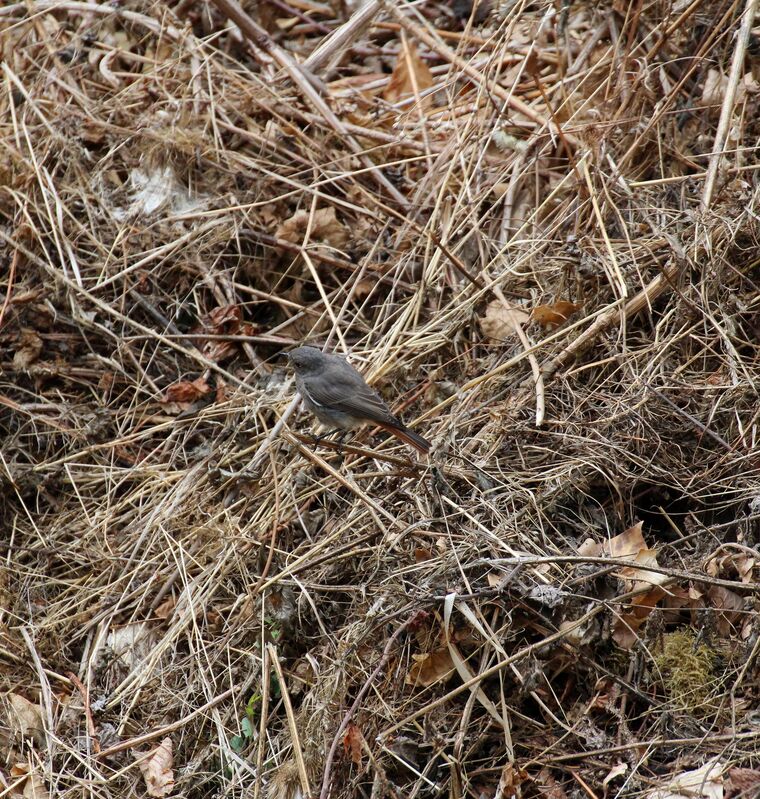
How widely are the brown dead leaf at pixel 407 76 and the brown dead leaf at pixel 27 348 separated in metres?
2.68

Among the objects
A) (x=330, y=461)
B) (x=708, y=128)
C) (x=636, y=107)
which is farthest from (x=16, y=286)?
(x=708, y=128)

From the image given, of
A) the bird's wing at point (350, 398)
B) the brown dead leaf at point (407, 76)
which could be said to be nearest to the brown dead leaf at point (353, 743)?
the bird's wing at point (350, 398)

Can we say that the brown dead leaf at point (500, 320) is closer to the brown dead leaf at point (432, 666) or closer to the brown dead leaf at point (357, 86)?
the brown dead leaf at point (432, 666)

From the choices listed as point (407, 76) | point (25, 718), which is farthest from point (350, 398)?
point (407, 76)

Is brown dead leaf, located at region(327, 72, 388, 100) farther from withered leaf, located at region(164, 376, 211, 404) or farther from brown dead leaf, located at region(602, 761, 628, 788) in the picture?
brown dead leaf, located at region(602, 761, 628, 788)

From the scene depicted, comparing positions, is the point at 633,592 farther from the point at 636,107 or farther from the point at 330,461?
the point at 636,107

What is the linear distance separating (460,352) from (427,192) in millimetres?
1168

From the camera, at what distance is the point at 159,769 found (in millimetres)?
3947

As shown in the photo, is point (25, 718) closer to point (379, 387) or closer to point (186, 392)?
point (186, 392)

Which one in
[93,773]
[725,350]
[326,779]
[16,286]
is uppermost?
[16,286]

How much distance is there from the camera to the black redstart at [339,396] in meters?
4.30

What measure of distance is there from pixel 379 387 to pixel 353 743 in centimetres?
195

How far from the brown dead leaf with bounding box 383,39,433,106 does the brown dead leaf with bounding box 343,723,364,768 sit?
406cm

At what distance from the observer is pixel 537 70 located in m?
5.76
